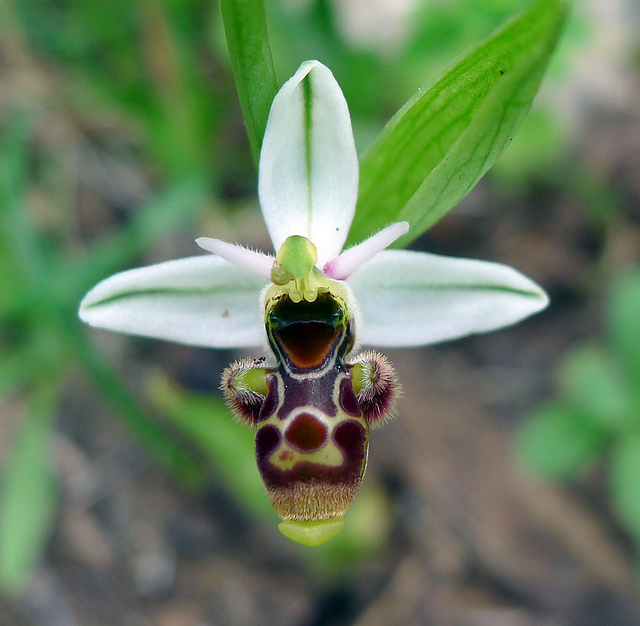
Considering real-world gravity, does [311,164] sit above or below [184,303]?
above

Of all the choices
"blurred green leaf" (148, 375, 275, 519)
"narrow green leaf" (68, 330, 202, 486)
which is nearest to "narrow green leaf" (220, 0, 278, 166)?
"blurred green leaf" (148, 375, 275, 519)

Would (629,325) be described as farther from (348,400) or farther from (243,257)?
(243,257)

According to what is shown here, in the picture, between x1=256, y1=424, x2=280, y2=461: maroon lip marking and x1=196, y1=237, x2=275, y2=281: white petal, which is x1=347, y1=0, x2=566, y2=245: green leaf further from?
x1=256, y1=424, x2=280, y2=461: maroon lip marking

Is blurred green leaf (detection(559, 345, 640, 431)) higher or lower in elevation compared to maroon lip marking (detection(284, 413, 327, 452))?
higher

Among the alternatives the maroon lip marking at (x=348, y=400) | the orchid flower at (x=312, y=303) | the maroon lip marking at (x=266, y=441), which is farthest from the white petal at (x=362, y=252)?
the maroon lip marking at (x=266, y=441)

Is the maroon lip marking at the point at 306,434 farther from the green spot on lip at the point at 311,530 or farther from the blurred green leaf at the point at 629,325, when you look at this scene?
the blurred green leaf at the point at 629,325

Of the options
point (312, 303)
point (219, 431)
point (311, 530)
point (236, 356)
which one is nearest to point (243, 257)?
point (312, 303)
